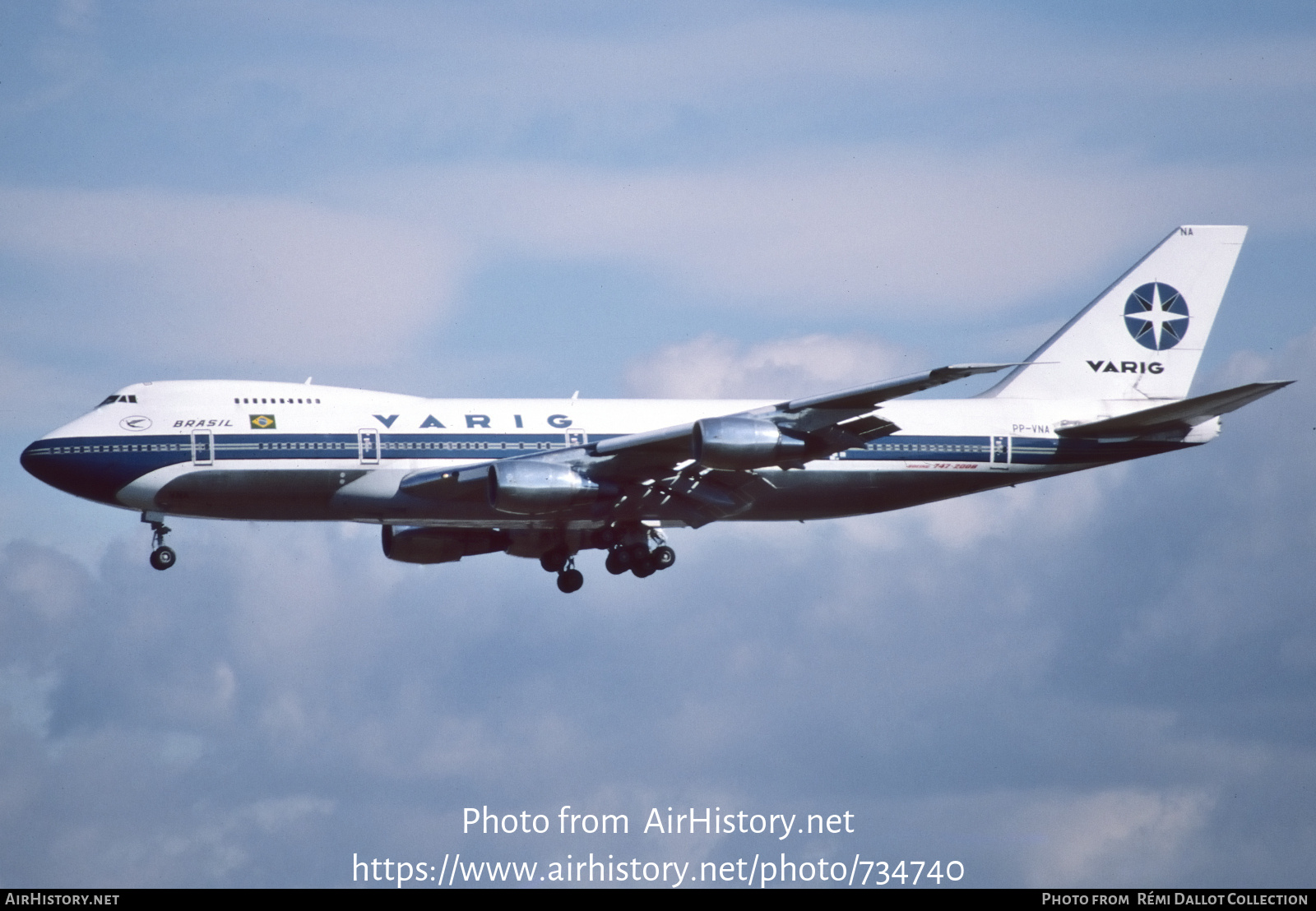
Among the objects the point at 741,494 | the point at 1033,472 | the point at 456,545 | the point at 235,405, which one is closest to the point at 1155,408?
the point at 1033,472

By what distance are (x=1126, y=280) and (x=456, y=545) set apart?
2668 centimetres

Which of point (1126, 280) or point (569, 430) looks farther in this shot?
point (1126, 280)

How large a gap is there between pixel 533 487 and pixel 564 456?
7.54 feet

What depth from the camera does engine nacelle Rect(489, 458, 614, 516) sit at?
4878 cm

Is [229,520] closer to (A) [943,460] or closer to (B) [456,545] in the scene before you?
(B) [456,545]

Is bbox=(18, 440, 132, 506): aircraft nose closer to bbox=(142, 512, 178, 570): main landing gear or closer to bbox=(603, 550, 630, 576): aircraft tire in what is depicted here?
bbox=(142, 512, 178, 570): main landing gear

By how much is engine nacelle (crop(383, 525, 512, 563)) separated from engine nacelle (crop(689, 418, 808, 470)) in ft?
40.8

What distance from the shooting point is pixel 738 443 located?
156 feet

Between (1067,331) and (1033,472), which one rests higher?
(1067,331)

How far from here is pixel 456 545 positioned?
192 feet

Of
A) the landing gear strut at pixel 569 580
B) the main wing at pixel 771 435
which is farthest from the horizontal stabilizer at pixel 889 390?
the landing gear strut at pixel 569 580

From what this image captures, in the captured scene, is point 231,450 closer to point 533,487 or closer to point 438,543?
point 533,487

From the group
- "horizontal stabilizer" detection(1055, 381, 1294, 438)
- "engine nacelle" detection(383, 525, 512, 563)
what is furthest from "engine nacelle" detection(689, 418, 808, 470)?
"horizontal stabilizer" detection(1055, 381, 1294, 438)

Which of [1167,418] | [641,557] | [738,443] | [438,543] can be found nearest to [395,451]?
→ [438,543]
